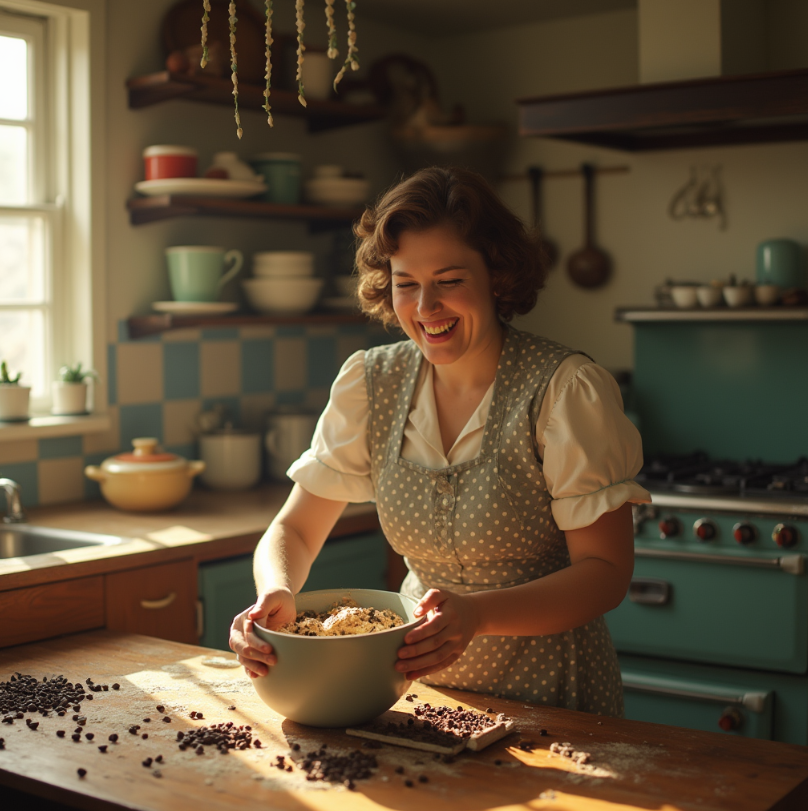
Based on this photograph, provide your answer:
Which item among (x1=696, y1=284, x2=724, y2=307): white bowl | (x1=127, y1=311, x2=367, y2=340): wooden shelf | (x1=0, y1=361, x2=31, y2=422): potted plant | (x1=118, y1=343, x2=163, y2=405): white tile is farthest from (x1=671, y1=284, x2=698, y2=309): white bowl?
(x1=0, y1=361, x2=31, y2=422): potted plant

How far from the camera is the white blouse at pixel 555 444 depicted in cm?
165

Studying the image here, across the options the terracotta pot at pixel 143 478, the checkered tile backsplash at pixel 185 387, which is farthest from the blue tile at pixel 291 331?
the terracotta pot at pixel 143 478

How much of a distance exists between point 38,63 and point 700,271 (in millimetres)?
2183

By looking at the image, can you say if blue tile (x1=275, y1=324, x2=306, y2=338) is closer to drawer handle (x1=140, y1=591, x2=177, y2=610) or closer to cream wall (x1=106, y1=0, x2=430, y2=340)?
cream wall (x1=106, y1=0, x2=430, y2=340)

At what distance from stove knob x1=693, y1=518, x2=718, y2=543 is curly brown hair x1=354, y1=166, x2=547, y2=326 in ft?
4.27

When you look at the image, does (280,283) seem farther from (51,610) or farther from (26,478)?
(51,610)

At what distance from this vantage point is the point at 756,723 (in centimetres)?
285

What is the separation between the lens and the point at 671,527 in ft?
9.76

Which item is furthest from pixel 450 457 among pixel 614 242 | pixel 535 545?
pixel 614 242

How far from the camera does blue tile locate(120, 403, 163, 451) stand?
123 inches

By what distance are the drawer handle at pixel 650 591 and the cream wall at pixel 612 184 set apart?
1.00 metres

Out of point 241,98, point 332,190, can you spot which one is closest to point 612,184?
point 332,190

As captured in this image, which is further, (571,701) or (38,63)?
(38,63)

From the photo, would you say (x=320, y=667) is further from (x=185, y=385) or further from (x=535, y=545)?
(x=185, y=385)
